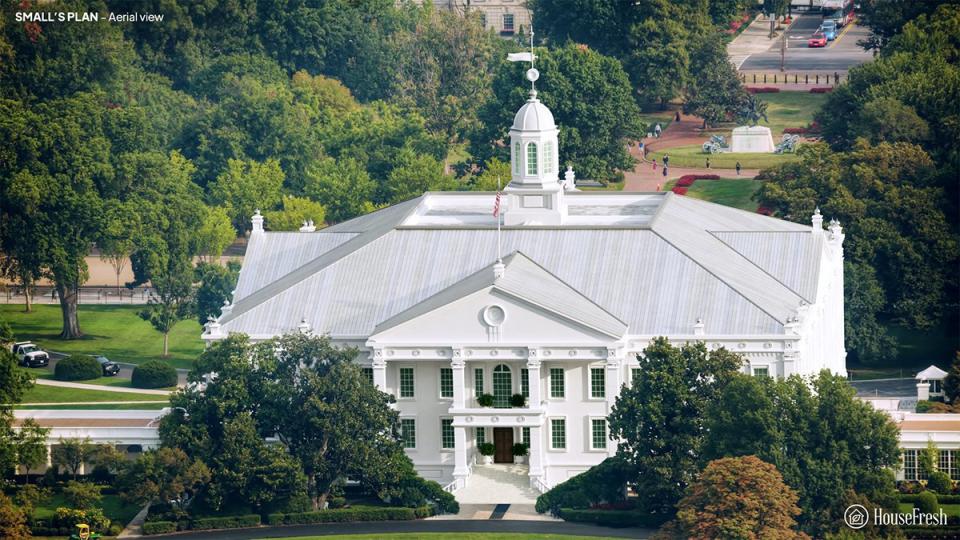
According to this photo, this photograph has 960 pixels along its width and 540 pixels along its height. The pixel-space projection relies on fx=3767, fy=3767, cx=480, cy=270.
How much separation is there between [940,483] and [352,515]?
30.8 meters

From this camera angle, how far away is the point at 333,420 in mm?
196125

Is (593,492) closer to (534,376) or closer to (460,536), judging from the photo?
(534,376)

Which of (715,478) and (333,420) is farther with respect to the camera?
(333,420)

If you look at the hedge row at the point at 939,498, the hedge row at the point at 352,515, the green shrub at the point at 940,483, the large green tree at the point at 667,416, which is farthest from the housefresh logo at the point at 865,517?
the hedge row at the point at 352,515

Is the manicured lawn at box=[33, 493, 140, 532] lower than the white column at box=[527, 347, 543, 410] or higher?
lower

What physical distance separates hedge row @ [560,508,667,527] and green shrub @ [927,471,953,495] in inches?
597

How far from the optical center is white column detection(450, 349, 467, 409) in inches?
7820

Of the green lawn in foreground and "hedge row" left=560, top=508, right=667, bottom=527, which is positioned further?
"hedge row" left=560, top=508, right=667, bottom=527

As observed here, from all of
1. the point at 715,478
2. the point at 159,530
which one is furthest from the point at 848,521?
the point at 159,530

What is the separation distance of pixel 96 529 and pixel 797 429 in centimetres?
3653

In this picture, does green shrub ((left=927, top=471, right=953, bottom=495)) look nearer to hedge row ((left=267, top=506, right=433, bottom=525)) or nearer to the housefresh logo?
the housefresh logo

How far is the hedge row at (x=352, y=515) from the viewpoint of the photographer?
196 m

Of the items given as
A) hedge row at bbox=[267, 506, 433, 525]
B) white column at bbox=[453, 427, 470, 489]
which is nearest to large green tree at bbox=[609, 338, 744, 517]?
white column at bbox=[453, 427, 470, 489]

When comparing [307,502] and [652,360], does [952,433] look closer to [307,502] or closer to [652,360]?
[652,360]
